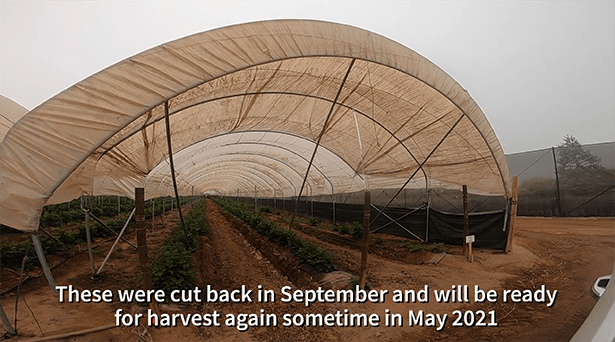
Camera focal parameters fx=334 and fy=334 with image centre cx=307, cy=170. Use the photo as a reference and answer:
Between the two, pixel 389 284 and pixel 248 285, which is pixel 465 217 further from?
pixel 248 285

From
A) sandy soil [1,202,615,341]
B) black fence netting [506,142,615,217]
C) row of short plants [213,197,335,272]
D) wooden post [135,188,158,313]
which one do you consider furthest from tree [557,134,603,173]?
wooden post [135,188,158,313]

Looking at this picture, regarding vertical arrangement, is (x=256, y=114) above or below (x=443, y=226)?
above

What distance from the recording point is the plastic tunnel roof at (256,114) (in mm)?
3465

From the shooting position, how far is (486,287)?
605 centimetres

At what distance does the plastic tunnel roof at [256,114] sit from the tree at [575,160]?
35.5 feet

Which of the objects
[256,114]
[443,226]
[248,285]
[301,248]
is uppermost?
[256,114]

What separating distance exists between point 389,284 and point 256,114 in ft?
16.7

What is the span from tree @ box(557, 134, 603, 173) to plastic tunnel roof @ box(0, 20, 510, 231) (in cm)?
1083

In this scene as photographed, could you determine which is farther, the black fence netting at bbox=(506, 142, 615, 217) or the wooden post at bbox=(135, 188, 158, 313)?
the black fence netting at bbox=(506, 142, 615, 217)

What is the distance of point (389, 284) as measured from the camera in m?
6.37

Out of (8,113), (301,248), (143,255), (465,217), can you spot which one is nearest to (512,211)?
(465,217)

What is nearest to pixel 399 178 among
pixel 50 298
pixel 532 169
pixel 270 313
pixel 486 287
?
pixel 486 287

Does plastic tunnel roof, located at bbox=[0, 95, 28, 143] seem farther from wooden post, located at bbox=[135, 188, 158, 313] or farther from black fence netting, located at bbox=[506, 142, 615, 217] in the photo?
black fence netting, located at bbox=[506, 142, 615, 217]

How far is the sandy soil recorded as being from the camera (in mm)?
4414
